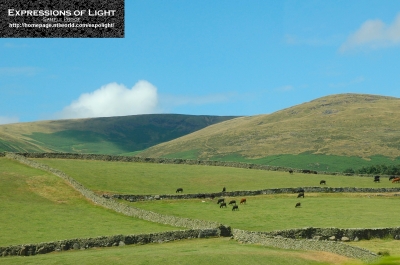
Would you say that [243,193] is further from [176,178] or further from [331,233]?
[331,233]

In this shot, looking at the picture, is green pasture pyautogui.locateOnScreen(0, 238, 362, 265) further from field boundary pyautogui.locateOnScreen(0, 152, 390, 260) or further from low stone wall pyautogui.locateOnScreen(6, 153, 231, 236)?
low stone wall pyautogui.locateOnScreen(6, 153, 231, 236)

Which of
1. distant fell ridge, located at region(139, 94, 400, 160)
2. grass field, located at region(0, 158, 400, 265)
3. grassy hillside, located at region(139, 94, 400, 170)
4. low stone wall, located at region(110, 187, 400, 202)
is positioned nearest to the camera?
grass field, located at region(0, 158, 400, 265)

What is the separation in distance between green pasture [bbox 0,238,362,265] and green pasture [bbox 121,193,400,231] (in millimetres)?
10893

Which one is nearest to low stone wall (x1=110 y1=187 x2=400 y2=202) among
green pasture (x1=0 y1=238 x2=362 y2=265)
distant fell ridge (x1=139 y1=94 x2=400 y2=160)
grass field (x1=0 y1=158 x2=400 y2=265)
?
grass field (x1=0 y1=158 x2=400 y2=265)

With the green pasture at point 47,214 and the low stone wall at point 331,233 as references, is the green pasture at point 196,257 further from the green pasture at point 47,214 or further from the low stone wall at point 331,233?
the green pasture at point 47,214

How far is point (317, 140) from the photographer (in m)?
165

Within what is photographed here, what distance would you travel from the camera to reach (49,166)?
76.1 meters

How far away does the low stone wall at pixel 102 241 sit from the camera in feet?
125

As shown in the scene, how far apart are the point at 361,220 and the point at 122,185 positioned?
31313mm

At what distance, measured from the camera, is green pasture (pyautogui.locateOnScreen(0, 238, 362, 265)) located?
32531mm

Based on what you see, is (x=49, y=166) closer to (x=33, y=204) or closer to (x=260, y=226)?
(x=33, y=204)

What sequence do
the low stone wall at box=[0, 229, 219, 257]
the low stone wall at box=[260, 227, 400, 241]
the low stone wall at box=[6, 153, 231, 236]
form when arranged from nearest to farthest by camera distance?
the low stone wall at box=[0, 229, 219, 257], the low stone wall at box=[260, 227, 400, 241], the low stone wall at box=[6, 153, 231, 236]

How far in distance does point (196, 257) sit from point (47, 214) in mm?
24794

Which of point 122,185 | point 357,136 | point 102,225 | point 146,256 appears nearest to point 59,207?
point 102,225
